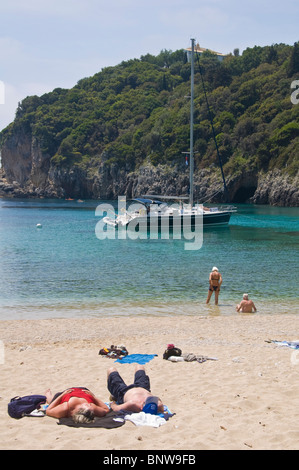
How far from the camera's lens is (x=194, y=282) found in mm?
18969

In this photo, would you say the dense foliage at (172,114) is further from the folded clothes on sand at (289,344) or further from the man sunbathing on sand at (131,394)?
the man sunbathing on sand at (131,394)

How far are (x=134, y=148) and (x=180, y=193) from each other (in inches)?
969

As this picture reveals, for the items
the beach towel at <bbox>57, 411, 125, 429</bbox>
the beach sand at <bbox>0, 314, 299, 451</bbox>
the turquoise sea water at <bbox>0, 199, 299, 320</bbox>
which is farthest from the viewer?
the turquoise sea water at <bbox>0, 199, 299, 320</bbox>

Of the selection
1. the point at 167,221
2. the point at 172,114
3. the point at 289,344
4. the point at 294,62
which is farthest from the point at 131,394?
the point at 172,114

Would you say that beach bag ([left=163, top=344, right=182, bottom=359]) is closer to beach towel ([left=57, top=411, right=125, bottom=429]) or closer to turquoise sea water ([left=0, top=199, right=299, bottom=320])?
beach towel ([left=57, top=411, right=125, bottom=429])

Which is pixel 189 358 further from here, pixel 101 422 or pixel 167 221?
pixel 167 221

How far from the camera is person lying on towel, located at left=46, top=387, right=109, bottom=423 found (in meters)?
5.97

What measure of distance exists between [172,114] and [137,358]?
3954 inches

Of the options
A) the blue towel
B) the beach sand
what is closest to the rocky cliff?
the beach sand

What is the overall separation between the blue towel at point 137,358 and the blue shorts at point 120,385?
1769 mm

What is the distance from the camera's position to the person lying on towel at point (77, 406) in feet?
19.6

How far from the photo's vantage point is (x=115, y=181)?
11150 cm

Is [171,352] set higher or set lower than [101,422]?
lower

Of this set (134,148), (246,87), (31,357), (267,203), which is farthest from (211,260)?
(134,148)
